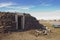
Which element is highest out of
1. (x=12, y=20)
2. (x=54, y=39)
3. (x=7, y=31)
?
(x=12, y=20)

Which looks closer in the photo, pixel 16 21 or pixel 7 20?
pixel 7 20

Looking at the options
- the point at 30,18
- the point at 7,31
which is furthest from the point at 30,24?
the point at 7,31

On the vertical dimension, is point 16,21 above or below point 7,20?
below

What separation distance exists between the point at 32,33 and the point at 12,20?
13.0 ft

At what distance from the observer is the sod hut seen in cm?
A: 1990

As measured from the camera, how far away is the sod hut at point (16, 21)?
1990cm

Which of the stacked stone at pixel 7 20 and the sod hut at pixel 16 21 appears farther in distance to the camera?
the sod hut at pixel 16 21

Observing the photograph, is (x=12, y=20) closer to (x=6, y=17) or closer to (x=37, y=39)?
(x=6, y=17)

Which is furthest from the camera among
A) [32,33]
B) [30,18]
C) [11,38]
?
[30,18]

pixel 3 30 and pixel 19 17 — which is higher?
pixel 19 17

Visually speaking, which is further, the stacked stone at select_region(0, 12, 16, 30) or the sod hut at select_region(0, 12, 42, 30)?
the sod hut at select_region(0, 12, 42, 30)

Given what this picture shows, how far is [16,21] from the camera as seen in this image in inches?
827

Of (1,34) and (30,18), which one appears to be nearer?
(1,34)

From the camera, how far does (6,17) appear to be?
67.3 ft
